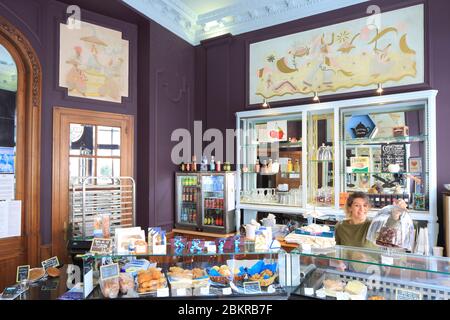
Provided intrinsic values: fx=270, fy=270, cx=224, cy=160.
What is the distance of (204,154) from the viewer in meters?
4.99

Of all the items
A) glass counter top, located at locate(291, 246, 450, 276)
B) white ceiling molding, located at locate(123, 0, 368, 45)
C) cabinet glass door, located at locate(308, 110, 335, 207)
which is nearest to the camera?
glass counter top, located at locate(291, 246, 450, 276)

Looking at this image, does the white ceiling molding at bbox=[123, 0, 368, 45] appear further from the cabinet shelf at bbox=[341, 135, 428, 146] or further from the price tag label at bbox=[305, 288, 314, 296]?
the price tag label at bbox=[305, 288, 314, 296]

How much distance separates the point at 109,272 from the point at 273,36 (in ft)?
14.0

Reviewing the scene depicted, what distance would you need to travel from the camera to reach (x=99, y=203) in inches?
152

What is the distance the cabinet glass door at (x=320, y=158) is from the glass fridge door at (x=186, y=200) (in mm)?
1960

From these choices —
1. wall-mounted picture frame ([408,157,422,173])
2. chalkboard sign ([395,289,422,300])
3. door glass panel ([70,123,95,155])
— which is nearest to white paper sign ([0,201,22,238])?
door glass panel ([70,123,95,155])

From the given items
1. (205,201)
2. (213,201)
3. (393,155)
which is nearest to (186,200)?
(205,201)

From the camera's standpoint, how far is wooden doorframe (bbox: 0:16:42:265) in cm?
335

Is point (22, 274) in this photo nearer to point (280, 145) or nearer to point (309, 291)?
point (309, 291)

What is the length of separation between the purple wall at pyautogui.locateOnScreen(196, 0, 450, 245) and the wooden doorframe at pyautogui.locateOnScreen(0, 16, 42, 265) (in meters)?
2.64

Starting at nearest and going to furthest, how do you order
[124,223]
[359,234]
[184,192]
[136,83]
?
1. [359,234]
2. [124,223]
3. [136,83]
4. [184,192]

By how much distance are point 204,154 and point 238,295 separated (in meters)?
3.33

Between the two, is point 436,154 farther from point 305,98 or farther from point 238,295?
point 238,295

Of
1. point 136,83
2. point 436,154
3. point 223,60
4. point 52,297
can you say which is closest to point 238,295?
point 52,297
